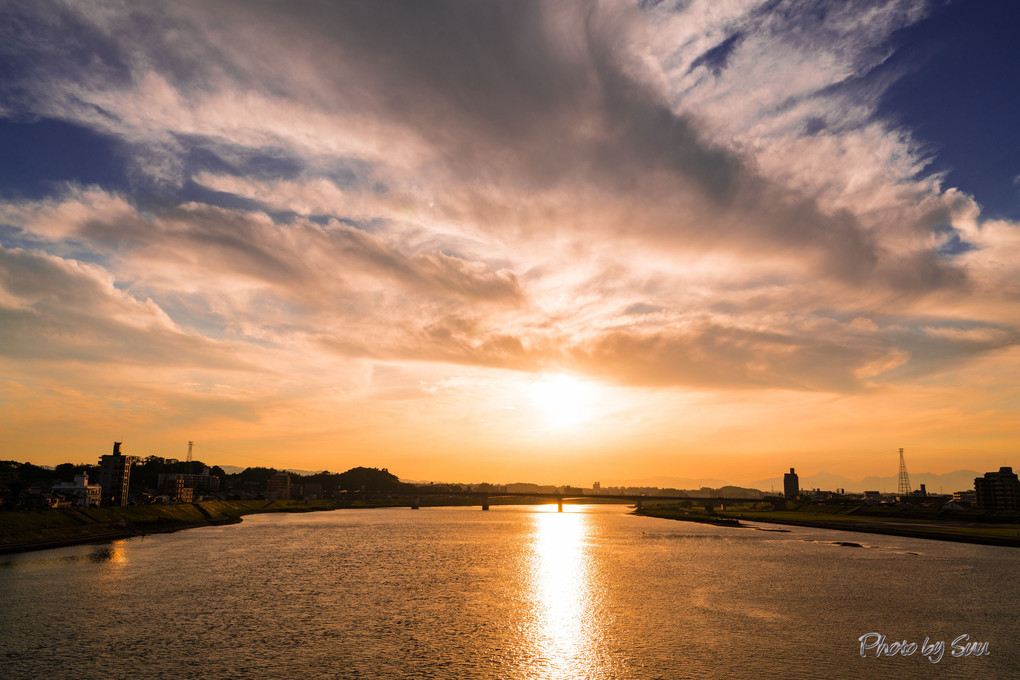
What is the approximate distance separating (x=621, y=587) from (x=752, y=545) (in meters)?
56.8

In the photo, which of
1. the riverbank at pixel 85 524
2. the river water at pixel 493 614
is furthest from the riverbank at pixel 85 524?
the river water at pixel 493 614

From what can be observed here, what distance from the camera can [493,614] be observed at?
153 feet

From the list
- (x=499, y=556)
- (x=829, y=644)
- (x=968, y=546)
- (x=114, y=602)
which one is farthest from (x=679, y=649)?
(x=968, y=546)

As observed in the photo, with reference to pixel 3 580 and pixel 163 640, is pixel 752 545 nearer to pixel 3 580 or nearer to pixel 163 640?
pixel 163 640

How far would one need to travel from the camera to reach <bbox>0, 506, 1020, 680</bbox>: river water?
32.7 m

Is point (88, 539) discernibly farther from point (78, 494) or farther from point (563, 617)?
point (78, 494)

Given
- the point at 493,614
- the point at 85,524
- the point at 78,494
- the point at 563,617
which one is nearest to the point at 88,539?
the point at 85,524

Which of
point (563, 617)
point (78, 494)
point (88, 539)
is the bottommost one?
point (88, 539)

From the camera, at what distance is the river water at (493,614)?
32688mm

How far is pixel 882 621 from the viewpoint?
4325 cm

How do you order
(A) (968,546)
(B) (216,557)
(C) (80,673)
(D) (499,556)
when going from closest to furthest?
(C) (80,673)
(B) (216,557)
(D) (499,556)
(A) (968,546)

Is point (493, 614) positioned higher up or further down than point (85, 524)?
further down

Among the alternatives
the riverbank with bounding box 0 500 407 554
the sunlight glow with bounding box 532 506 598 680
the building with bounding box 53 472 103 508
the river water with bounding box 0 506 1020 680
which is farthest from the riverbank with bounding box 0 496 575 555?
the sunlight glow with bounding box 532 506 598 680

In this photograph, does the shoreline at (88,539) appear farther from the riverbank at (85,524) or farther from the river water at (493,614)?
the river water at (493,614)
